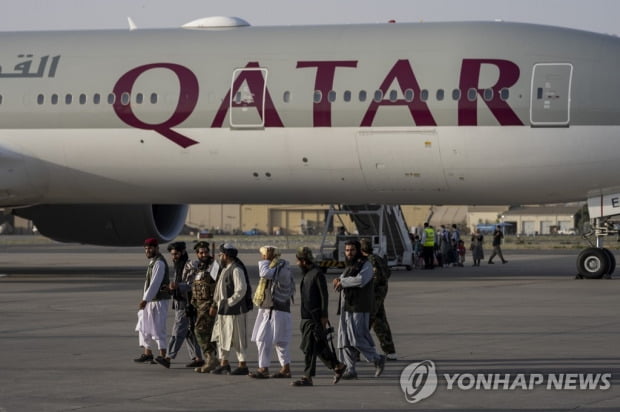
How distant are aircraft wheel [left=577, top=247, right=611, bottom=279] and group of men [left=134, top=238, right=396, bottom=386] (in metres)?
14.7

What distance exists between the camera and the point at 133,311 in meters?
21.0

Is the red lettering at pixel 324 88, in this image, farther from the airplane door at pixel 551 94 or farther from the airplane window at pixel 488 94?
the airplane door at pixel 551 94

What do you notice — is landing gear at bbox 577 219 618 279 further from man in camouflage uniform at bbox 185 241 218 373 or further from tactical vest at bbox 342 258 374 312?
man in camouflage uniform at bbox 185 241 218 373

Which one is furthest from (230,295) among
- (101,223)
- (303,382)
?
(101,223)

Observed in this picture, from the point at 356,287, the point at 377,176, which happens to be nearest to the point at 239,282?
the point at 356,287

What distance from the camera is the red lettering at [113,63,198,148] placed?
27.8 metres

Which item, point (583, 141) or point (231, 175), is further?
point (231, 175)

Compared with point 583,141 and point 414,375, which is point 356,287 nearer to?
point 414,375

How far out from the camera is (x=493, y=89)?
85.7 ft

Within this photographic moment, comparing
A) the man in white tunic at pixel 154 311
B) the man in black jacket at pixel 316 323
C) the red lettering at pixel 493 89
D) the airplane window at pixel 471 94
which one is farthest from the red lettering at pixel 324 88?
the man in black jacket at pixel 316 323

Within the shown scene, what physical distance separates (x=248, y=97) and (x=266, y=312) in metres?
14.6

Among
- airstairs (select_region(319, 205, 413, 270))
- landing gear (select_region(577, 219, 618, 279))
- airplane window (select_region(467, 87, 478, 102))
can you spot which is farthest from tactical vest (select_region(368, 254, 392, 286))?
airstairs (select_region(319, 205, 413, 270))

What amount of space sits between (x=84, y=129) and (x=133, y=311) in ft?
28.6

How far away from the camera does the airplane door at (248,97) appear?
2738cm
